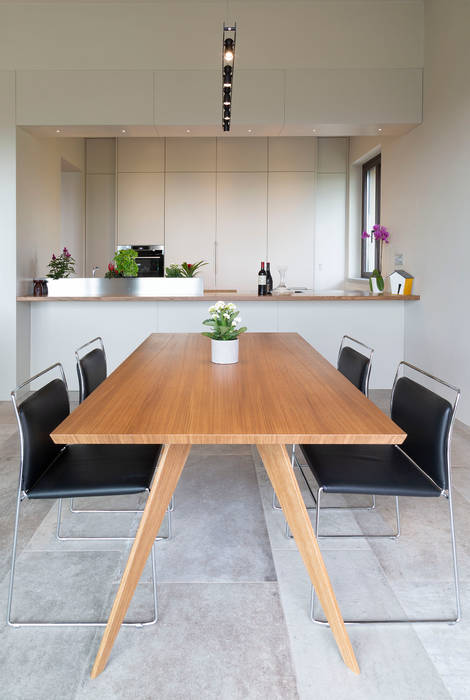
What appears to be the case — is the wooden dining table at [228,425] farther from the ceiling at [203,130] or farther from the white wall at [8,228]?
the ceiling at [203,130]

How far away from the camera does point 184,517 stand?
264cm

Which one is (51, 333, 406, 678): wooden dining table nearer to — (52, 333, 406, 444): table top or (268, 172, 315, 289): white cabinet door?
(52, 333, 406, 444): table top

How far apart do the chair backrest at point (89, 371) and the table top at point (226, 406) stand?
20 centimetres

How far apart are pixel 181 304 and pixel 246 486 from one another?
8.04 ft

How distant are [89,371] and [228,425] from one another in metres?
1.33

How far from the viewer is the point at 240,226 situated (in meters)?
7.25

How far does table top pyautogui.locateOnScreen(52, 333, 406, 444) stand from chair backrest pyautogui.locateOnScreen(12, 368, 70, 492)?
18 centimetres

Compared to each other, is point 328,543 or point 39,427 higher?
point 39,427

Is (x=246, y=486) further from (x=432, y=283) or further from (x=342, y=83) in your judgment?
(x=342, y=83)

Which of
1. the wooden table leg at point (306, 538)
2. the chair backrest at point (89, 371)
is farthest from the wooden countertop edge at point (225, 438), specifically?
the chair backrest at point (89, 371)

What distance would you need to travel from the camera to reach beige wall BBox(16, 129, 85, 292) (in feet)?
16.1

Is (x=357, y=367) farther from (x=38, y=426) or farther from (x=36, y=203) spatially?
(x=36, y=203)

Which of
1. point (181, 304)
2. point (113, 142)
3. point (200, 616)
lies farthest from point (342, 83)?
point (200, 616)

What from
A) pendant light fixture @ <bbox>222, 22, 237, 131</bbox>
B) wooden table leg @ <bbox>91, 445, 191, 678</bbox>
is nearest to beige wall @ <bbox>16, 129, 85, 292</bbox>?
pendant light fixture @ <bbox>222, 22, 237, 131</bbox>
